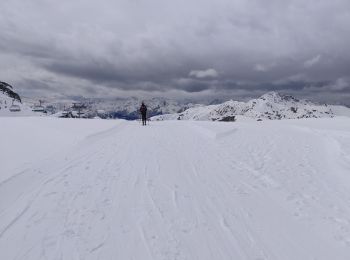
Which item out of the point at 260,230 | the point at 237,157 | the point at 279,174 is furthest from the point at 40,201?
the point at 237,157

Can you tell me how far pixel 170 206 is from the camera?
8.23 m

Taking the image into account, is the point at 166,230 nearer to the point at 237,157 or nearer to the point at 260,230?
the point at 260,230

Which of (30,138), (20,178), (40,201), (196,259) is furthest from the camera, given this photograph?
(30,138)

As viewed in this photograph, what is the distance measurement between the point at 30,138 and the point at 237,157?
40.5 feet

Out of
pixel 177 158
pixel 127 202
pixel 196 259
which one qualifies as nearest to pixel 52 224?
pixel 127 202

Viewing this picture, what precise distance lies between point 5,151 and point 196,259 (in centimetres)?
1170

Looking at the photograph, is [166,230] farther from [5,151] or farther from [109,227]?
[5,151]

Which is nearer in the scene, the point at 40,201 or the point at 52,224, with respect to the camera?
the point at 52,224

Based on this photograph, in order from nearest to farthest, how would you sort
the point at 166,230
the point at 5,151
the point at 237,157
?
the point at 166,230 < the point at 5,151 < the point at 237,157

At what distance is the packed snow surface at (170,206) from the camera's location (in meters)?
6.24

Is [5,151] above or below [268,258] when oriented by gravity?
above

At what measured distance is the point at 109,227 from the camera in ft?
22.8

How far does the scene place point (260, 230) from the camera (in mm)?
7172

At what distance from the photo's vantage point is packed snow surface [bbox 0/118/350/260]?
6.24m
